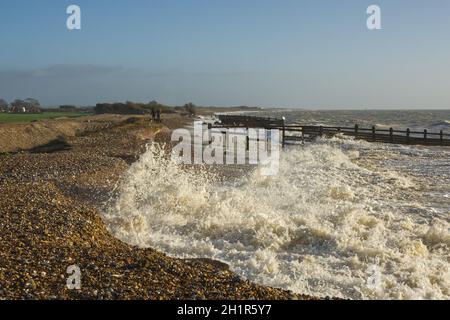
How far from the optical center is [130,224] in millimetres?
11477

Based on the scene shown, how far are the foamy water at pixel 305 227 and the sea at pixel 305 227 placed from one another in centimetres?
2

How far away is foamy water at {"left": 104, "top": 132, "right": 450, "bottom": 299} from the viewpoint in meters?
8.27

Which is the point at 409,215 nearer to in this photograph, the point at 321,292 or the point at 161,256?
the point at 321,292

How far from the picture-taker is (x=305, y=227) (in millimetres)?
11062

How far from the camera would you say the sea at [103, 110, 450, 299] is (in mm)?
8250

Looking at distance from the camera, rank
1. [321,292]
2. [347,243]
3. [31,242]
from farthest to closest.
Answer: [347,243] → [31,242] → [321,292]

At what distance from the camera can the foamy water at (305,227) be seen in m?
8.27

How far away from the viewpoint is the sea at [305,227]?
8250 millimetres

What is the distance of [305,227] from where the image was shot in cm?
1106

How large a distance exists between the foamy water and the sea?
23 millimetres

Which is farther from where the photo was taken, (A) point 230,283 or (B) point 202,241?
(B) point 202,241
